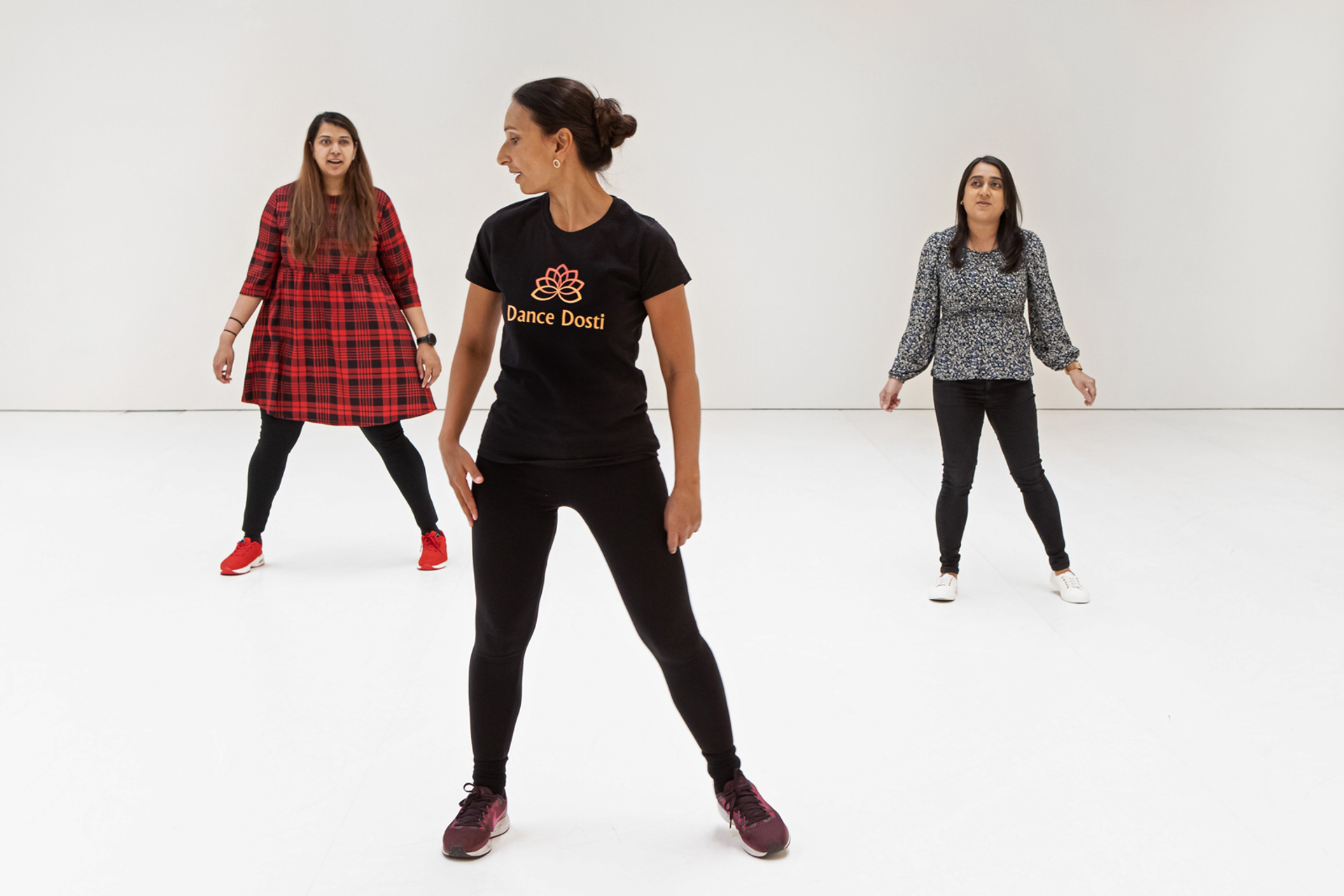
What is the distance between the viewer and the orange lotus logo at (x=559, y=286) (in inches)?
61.8

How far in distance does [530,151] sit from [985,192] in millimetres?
1676

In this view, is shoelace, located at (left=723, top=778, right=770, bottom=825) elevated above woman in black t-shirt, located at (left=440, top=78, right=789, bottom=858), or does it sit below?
below

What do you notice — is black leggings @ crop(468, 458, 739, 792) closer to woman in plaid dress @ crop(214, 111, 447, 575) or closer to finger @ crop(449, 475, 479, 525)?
finger @ crop(449, 475, 479, 525)

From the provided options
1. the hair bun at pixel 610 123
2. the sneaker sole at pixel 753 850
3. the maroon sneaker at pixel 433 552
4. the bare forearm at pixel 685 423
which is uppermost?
the hair bun at pixel 610 123

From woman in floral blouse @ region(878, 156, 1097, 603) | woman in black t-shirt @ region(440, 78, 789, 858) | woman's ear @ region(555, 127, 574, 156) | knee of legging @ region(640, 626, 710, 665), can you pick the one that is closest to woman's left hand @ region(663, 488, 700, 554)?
woman in black t-shirt @ region(440, 78, 789, 858)

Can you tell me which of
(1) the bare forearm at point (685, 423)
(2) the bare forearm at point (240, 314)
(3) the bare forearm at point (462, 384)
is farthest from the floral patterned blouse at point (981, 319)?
(2) the bare forearm at point (240, 314)

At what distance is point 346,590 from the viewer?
312 cm

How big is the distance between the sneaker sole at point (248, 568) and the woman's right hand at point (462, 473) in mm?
1844

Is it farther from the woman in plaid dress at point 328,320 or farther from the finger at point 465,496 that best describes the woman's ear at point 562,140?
the woman in plaid dress at point 328,320

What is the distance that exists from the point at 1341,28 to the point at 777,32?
3.02 metres

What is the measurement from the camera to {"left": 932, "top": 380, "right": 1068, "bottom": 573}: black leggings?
2.96 meters

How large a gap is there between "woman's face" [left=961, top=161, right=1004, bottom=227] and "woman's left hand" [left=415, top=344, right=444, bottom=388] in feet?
5.18

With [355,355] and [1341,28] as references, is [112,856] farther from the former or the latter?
[1341,28]

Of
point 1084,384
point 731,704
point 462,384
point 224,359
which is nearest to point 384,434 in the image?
point 224,359
